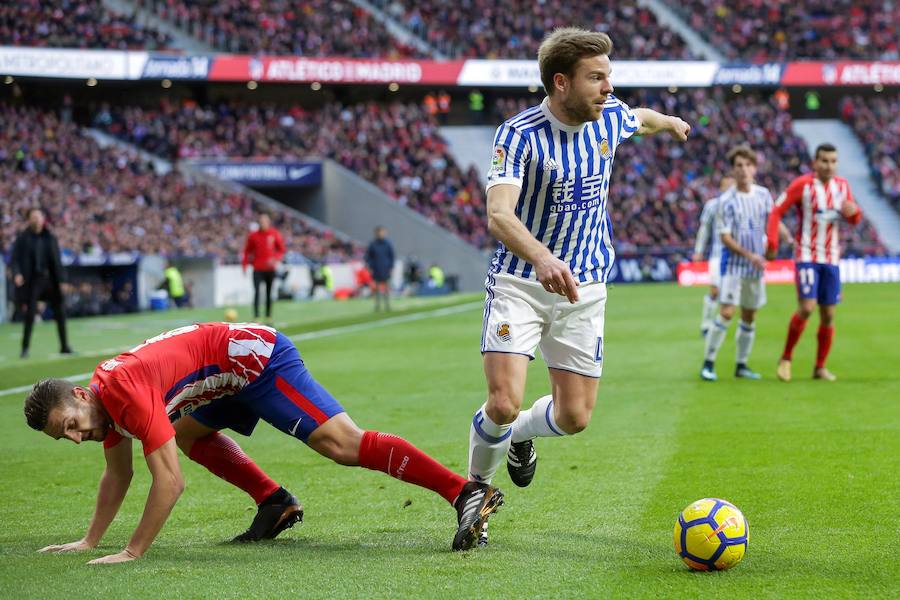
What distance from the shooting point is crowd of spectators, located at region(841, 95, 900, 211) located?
50.0 metres

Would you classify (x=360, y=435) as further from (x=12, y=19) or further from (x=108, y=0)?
(x=108, y=0)

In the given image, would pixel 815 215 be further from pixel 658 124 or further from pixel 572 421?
pixel 572 421

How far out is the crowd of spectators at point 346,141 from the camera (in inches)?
1805

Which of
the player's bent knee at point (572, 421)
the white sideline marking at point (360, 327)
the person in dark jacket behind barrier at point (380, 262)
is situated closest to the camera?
the player's bent knee at point (572, 421)

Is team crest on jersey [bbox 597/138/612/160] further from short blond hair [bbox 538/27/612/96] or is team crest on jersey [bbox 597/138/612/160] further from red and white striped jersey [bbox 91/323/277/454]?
red and white striped jersey [bbox 91/323/277/454]

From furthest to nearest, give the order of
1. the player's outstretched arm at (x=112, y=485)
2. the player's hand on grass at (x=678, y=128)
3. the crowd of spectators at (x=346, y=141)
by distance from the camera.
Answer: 1. the crowd of spectators at (x=346, y=141)
2. the player's hand on grass at (x=678, y=128)
3. the player's outstretched arm at (x=112, y=485)

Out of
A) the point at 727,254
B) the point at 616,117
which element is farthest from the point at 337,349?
the point at 616,117

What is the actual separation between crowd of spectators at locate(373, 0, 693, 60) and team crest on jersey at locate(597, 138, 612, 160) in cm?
4708

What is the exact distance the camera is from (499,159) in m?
5.50

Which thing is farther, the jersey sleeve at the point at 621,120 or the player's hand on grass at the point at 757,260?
the player's hand on grass at the point at 757,260

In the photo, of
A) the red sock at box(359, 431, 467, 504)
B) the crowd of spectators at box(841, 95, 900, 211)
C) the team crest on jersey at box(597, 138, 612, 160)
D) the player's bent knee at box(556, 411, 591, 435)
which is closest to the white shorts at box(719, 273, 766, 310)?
the player's bent knee at box(556, 411, 591, 435)

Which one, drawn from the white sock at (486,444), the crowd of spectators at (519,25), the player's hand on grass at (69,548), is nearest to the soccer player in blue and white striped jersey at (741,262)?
the white sock at (486,444)

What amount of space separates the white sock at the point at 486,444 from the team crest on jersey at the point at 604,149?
1.39 metres

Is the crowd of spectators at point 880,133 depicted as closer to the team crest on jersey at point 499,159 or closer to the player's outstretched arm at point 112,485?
the team crest on jersey at point 499,159
